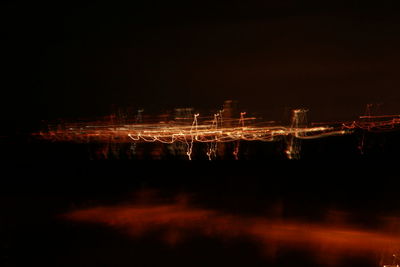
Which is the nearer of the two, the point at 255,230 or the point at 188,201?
the point at 255,230

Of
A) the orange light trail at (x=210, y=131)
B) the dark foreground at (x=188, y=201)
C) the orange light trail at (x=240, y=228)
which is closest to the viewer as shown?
the dark foreground at (x=188, y=201)

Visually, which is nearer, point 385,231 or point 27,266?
point 27,266

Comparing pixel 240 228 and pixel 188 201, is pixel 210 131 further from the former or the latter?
pixel 240 228

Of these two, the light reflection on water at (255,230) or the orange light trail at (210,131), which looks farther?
→ the orange light trail at (210,131)

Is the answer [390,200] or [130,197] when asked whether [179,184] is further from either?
[390,200]

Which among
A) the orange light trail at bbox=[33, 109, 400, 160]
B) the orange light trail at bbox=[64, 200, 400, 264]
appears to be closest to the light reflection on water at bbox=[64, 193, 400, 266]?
the orange light trail at bbox=[64, 200, 400, 264]

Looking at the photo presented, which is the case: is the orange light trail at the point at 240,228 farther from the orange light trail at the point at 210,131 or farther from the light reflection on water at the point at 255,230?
the orange light trail at the point at 210,131

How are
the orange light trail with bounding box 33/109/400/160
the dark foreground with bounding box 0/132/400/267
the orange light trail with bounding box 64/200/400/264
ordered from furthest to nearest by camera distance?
the orange light trail with bounding box 33/109/400/160
the orange light trail with bounding box 64/200/400/264
the dark foreground with bounding box 0/132/400/267

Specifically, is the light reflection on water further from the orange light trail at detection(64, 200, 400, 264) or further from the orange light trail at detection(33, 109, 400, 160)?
the orange light trail at detection(33, 109, 400, 160)

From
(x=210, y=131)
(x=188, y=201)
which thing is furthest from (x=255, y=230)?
(x=210, y=131)

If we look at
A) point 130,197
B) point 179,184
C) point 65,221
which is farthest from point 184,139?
point 65,221

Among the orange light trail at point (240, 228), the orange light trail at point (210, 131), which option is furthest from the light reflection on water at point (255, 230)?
the orange light trail at point (210, 131)
